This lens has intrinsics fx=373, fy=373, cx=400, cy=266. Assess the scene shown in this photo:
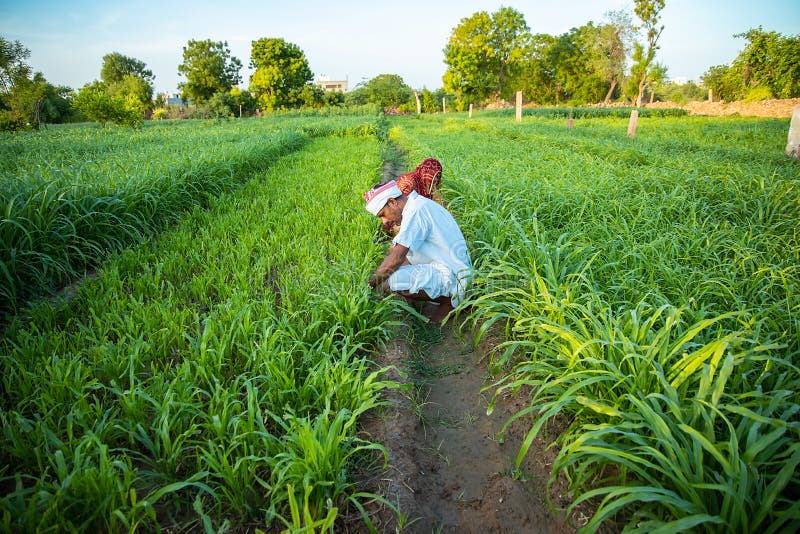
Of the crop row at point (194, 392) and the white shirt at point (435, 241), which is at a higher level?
the white shirt at point (435, 241)

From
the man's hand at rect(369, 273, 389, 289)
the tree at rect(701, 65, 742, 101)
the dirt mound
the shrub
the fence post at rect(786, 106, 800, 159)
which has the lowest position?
the man's hand at rect(369, 273, 389, 289)

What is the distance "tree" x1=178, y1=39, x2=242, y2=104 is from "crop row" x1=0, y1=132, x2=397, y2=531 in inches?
1899

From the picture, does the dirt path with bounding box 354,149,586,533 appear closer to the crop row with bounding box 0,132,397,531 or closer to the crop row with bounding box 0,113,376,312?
the crop row with bounding box 0,132,397,531

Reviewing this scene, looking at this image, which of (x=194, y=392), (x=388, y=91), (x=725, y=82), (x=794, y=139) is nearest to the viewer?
(x=194, y=392)

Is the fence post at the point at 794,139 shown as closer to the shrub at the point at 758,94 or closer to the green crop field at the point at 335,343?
the green crop field at the point at 335,343

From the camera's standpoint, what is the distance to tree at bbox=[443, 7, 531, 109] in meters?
37.5

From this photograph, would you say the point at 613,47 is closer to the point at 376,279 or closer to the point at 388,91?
the point at 388,91

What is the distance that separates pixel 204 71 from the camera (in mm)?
43094

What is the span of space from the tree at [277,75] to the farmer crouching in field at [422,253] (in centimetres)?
4421

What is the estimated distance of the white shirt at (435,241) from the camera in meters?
2.63

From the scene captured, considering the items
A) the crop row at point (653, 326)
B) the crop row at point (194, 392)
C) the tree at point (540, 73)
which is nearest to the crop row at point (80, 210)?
the crop row at point (194, 392)

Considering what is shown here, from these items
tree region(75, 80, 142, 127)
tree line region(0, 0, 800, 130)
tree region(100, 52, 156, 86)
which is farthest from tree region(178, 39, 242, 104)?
tree region(75, 80, 142, 127)

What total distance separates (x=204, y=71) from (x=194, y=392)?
52.2 metres

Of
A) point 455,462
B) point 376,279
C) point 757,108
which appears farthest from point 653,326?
point 757,108
